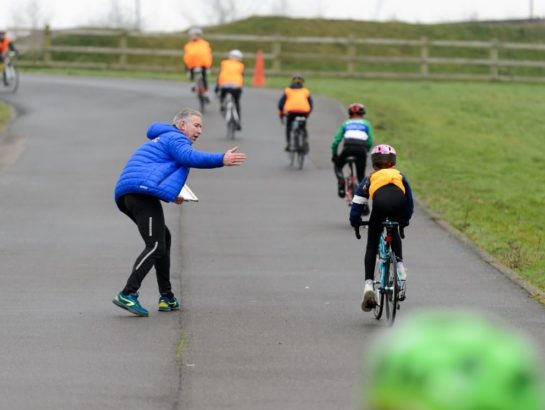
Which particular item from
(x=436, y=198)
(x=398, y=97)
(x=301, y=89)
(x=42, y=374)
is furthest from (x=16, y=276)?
(x=398, y=97)

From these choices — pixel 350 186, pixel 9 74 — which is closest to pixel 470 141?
pixel 350 186

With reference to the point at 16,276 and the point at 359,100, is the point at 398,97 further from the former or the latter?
the point at 16,276

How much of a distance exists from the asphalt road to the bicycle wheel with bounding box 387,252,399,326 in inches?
6.3

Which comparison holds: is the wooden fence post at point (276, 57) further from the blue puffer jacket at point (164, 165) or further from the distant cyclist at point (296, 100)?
the blue puffer jacket at point (164, 165)

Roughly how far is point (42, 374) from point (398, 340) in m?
6.86

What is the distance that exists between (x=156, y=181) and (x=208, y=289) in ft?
6.30

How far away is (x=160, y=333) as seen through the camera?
9.59 meters

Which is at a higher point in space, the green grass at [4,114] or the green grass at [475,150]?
the green grass at [4,114]

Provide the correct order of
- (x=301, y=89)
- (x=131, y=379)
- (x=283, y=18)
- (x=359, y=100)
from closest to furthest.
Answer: (x=131, y=379)
(x=301, y=89)
(x=359, y=100)
(x=283, y=18)

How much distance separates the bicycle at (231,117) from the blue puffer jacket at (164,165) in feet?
52.4

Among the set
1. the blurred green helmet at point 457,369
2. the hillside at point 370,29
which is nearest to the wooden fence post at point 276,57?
the hillside at point 370,29

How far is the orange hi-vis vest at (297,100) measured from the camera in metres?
22.4

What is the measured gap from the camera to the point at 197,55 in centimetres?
3095

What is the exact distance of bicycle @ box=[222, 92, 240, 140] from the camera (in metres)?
26.4
